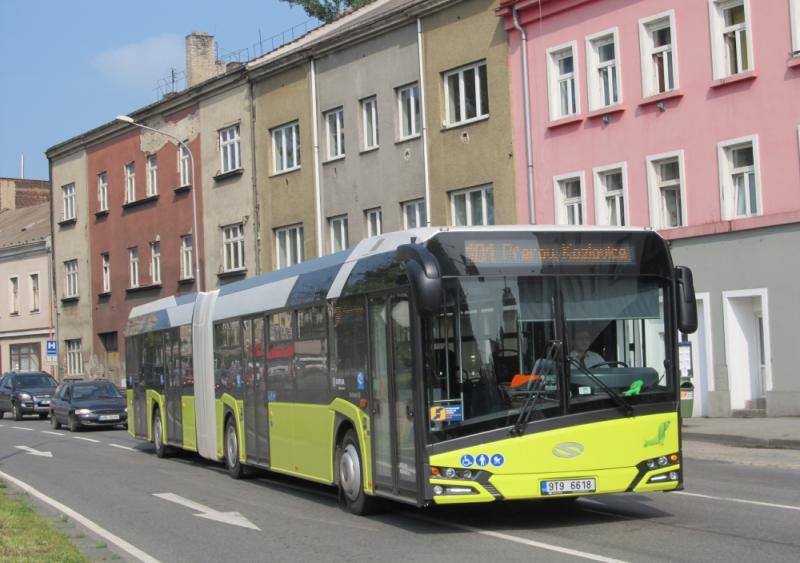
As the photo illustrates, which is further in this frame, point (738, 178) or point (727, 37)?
point (727, 37)

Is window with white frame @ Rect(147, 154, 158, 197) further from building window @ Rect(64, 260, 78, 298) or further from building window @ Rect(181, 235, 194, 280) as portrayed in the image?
building window @ Rect(64, 260, 78, 298)

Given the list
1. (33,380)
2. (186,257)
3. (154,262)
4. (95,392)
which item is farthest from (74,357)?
(95,392)

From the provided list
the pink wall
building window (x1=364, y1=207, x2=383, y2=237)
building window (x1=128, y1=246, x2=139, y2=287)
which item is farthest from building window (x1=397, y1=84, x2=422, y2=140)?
building window (x1=128, y1=246, x2=139, y2=287)

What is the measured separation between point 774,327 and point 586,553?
16.7 metres

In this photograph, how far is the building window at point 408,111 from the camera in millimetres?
34688

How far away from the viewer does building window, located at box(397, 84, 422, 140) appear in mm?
34688

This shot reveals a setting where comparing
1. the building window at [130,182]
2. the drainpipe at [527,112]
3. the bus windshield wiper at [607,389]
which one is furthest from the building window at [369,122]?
the bus windshield wiper at [607,389]

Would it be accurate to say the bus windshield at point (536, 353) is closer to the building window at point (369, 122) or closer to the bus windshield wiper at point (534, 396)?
the bus windshield wiper at point (534, 396)

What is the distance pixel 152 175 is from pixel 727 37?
28.8 m

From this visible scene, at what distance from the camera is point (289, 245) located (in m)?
40.8

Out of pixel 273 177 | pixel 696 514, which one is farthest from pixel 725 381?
pixel 273 177

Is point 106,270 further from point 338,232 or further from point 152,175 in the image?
point 338,232

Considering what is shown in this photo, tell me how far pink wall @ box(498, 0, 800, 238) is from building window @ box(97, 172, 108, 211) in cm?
2746

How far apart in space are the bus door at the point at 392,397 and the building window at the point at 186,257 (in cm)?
3553
